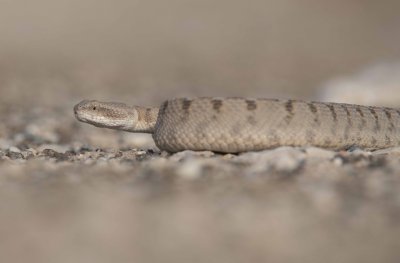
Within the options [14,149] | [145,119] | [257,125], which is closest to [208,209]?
[257,125]

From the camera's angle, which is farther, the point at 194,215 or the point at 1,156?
the point at 1,156

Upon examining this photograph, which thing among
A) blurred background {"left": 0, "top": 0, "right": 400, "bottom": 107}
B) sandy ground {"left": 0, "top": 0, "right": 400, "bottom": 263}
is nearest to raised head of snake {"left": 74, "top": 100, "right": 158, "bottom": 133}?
sandy ground {"left": 0, "top": 0, "right": 400, "bottom": 263}

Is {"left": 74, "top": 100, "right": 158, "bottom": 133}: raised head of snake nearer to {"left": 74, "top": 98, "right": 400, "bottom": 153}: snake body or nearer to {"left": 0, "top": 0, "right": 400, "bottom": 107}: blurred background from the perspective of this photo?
{"left": 74, "top": 98, "right": 400, "bottom": 153}: snake body

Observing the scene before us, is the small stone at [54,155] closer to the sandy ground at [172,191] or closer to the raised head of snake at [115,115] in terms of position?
the sandy ground at [172,191]

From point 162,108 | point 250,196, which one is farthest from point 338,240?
point 162,108

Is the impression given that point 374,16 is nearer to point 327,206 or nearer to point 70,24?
point 70,24

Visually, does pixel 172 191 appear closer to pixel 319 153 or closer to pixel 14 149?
pixel 319 153

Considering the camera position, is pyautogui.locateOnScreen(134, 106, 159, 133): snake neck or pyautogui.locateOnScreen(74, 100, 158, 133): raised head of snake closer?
pyautogui.locateOnScreen(134, 106, 159, 133): snake neck
